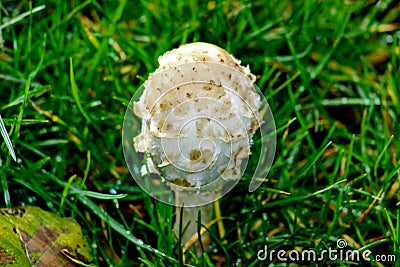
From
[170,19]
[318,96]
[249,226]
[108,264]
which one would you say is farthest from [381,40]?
[108,264]

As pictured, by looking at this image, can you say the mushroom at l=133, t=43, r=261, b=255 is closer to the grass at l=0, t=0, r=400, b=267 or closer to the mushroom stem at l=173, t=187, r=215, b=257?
the mushroom stem at l=173, t=187, r=215, b=257

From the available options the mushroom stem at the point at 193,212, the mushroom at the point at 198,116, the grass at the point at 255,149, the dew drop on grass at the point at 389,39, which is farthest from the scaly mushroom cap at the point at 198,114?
the dew drop on grass at the point at 389,39

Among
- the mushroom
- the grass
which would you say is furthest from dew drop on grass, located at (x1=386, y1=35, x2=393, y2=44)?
the mushroom

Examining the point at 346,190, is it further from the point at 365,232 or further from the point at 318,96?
the point at 318,96

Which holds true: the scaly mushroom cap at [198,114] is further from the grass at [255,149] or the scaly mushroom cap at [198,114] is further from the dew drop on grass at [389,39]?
the dew drop on grass at [389,39]

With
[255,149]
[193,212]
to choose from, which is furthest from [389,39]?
[193,212]

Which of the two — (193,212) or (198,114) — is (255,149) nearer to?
(193,212)
